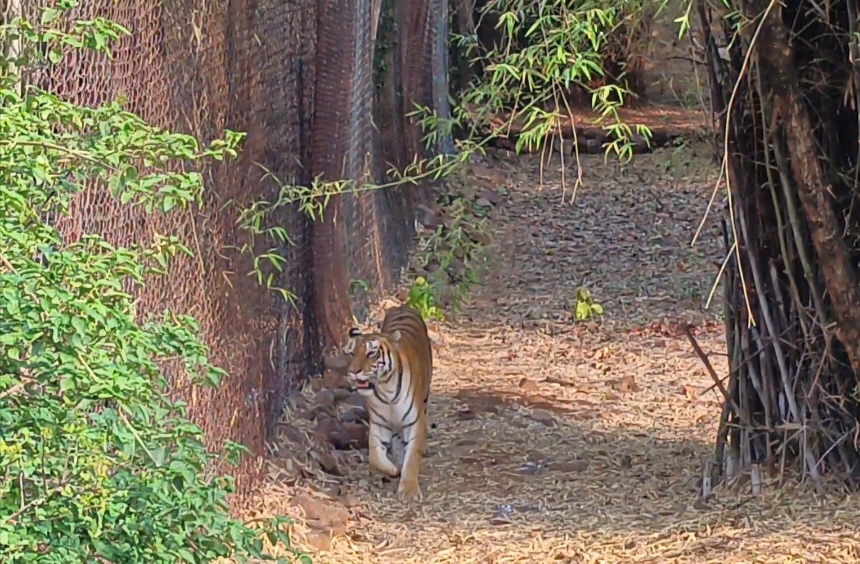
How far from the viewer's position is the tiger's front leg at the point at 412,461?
19.7 ft

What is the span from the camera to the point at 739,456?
536 centimetres

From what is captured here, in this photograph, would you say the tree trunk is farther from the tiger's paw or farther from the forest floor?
the tiger's paw

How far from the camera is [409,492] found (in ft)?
19.7

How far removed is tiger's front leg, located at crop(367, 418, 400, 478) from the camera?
6.21 m

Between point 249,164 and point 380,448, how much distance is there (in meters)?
1.52

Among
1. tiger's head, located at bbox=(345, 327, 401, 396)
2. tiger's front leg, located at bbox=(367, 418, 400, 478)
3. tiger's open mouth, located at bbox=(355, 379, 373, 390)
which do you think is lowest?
tiger's front leg, located at bbox=(367, 418, 400, 478)

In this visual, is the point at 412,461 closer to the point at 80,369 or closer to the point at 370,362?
the point at 370,362

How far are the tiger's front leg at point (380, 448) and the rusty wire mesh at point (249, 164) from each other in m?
0.45

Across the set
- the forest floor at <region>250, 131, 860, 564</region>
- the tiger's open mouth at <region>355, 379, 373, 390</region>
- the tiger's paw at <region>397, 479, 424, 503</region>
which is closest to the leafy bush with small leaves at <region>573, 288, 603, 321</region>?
the forest floor at <region>250, 131, 860, 564</region>

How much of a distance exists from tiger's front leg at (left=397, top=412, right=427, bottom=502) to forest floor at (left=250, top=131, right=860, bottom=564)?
0.10 m

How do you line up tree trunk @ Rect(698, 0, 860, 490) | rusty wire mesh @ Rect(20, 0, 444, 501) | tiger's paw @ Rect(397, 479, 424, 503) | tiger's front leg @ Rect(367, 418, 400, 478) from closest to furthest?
rusty wire mesh @ Rect(20, 0, 444, 501)
tree trunk @ Rect(698, 0, 860, 490)
tiger's paw @ Rect(397, 479, 424, 503)
tiger's front leg @ Rect(367, 418, 400, 478)

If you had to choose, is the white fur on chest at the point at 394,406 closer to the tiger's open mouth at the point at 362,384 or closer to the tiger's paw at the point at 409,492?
the tiger's open mouth at the point at 362,384

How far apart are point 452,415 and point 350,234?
4.76 feet

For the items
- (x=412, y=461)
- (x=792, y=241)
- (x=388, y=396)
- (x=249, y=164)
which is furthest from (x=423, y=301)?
(x=792, y=241)
